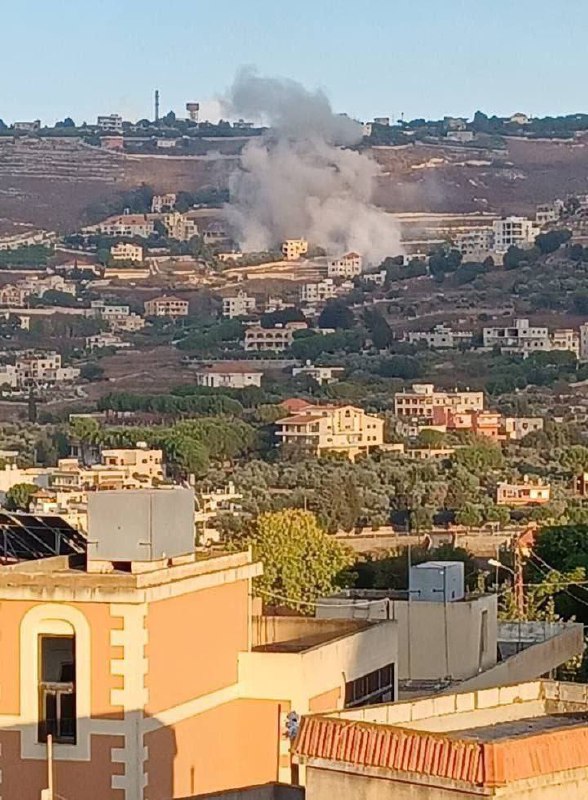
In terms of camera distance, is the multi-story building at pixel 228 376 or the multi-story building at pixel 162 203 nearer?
the multi-story building at pixel 228 376

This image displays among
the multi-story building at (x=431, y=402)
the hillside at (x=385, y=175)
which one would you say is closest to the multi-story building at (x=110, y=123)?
the hillside at (x=385, y=175)

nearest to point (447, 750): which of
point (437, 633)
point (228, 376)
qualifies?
point (437, 633)

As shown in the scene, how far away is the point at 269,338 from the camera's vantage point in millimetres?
112375

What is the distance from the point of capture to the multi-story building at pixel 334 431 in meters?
71.0

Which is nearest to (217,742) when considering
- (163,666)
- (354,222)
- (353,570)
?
(163,666)

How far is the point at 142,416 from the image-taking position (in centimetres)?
8275

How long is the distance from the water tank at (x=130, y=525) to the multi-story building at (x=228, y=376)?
267 ft

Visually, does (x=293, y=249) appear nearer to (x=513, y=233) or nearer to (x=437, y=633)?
(x=513, y=233)

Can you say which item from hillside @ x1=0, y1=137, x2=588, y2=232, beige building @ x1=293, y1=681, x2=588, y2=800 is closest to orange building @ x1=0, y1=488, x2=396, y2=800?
beige building @ x1=293, y1=681, x2=588, y2=800

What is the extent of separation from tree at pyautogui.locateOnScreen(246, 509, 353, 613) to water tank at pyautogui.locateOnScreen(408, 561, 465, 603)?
44.7 feet

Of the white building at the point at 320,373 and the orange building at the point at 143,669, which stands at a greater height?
the orange building at the point at 143,669

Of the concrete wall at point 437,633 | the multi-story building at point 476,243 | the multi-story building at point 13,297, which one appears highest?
the concrete wall at point 437,633

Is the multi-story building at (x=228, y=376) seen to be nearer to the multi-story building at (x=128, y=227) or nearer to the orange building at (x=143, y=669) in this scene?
the multi-story building at (x=128, y=227)

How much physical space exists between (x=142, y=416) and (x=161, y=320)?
40.1 metres
